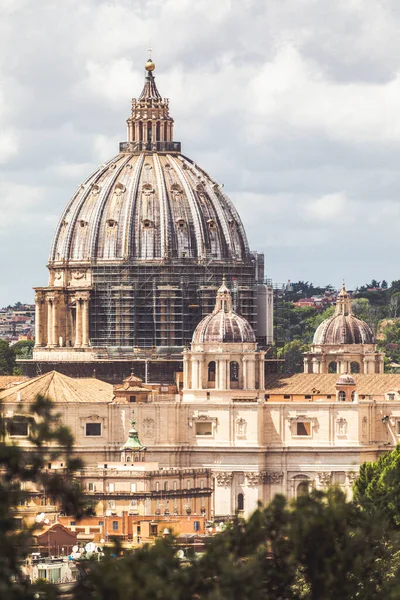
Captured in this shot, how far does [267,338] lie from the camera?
162 meters

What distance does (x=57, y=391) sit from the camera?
451 ft

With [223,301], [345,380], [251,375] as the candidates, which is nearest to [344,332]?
[223,301]

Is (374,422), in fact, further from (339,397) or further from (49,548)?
(49,548)

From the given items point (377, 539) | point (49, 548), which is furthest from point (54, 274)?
point (377, 539)

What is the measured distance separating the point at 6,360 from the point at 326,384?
51.2 m

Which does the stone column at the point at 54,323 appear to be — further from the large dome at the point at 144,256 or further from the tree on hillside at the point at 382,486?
the tree on hillside at the point at 382,486

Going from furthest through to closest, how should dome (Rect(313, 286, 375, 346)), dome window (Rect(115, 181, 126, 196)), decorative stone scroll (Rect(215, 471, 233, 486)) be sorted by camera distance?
1. dome window (Rect(115, 181, 126, 196))
2. dome (Rect(313, 286, 375, 346))
3. decorative stone scroll (Rect(215, 471, 233, 486))

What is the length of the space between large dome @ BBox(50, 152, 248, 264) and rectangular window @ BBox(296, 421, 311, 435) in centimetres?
2528

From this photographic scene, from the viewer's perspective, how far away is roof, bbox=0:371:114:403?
13550cm

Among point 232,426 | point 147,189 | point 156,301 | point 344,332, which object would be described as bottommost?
point 232,426

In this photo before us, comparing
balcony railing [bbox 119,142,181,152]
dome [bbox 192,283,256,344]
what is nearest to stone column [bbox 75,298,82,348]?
balcony railing [bbox 119,142,181,152]

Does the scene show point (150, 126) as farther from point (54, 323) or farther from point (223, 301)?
point (223, 301)

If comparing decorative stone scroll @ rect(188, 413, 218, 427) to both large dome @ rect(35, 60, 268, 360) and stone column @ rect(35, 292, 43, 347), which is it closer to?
large dome @ rect(35, 60, 268, 360)

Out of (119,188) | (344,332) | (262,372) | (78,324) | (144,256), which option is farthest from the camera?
(119,188)
